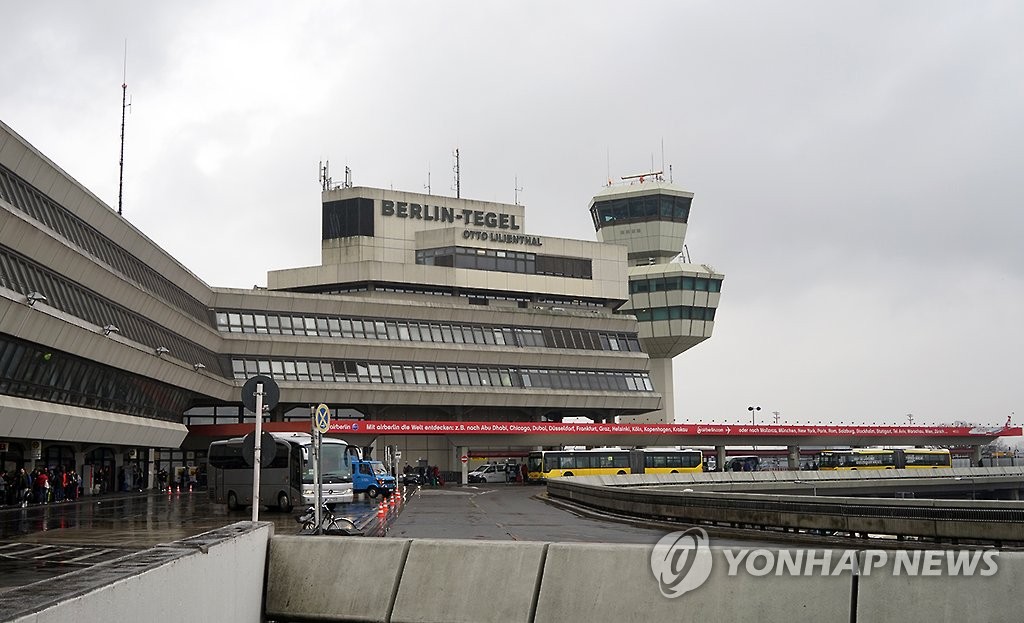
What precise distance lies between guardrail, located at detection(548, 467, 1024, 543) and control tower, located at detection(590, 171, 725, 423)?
61084 millimetres

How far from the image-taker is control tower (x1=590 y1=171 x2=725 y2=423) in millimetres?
104625

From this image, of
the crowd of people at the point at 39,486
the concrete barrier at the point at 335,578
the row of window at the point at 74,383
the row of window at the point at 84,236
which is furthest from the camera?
the crowd of people at the point at 39,486

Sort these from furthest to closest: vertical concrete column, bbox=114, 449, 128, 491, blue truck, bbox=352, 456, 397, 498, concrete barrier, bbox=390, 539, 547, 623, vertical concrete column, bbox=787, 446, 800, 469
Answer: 1. vertical concrete column, bbox=787, 446, 800, 469
2. vertical concrete column, bbox=114, 449, 128, 491
3. blue truck, bbox=352, 456, 397, 498
4. concrete barrier, bbox=390, 539, 547, 623

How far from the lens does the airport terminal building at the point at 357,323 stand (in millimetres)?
42906

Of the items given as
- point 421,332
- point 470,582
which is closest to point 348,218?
point 421,332

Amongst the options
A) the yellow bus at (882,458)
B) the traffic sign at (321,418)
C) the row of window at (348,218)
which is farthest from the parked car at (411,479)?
the traffic sign at (321,418)

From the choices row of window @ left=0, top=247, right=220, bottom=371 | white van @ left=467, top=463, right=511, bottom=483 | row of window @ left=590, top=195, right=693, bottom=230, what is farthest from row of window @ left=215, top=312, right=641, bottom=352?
row of window @ left=590, top=195, right=693, bottom=230

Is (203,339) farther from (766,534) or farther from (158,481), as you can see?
(766,534)

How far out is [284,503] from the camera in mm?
40125

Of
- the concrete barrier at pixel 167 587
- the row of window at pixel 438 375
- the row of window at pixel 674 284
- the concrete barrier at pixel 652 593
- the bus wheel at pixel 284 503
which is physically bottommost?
the bus wheel at pixel 284 503

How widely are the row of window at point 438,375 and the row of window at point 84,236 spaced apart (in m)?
9.67

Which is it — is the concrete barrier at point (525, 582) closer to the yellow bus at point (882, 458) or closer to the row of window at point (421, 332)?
the row of window at point (421, 332)

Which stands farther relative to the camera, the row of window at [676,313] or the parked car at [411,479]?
the row of window at [676,313]

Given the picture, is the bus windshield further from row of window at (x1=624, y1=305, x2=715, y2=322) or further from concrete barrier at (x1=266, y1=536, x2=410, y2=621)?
row of window at (x1=624, y1=305, x2=715, y2=322)
